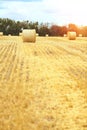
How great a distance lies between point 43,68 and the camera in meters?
15.3

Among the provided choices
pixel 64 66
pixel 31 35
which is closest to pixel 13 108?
pixel 64 66

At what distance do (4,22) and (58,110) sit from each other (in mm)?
88296

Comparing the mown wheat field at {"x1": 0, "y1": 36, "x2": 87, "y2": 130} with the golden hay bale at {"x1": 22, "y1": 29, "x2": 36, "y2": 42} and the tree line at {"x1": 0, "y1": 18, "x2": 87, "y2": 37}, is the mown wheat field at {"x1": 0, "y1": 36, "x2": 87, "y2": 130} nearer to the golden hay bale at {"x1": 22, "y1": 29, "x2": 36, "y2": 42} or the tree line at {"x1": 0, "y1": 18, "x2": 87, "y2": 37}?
the golden hay bale at {"x1": 22, "y1": 29, "x2": 36, "y2": 42}

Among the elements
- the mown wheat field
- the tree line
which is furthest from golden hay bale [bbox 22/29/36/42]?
the tree line

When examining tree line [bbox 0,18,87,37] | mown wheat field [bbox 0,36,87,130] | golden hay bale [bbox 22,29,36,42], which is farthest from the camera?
tree line [bbox 0,18,87,37]

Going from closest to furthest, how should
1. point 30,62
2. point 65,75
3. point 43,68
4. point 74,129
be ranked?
point 74,129 < point 65,75 < point 43,68 < point 30,62

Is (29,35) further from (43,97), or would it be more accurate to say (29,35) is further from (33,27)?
(33,27)

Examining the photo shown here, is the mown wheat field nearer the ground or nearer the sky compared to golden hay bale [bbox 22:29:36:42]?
nearer the sky

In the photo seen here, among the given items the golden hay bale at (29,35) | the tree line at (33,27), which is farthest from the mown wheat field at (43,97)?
the tree line at (33,27)

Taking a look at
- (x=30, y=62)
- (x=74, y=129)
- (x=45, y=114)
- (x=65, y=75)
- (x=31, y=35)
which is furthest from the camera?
(x=31, y=35)

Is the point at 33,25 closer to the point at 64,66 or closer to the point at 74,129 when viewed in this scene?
the point at 64,66

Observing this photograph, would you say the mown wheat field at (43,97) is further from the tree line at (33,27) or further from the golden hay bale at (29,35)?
the tree line at (33,27)

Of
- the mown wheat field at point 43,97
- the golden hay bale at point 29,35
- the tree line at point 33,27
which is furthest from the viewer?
the tree line at point 33,27

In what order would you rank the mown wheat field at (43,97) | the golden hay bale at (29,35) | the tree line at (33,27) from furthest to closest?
the tree line at (33,27) < the golden hay bale at (29,35) < the mown wheat field at (43,97)
